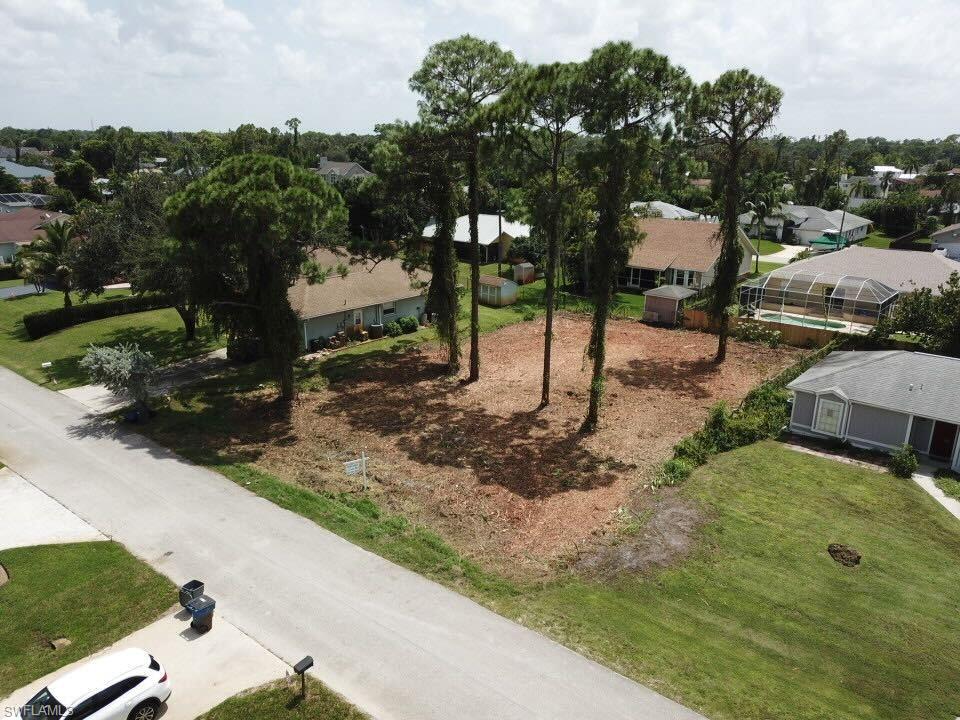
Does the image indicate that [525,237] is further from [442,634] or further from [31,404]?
[442,634]

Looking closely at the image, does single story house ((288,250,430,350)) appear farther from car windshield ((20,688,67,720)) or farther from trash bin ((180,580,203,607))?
car windshield ((20,688,67,720))

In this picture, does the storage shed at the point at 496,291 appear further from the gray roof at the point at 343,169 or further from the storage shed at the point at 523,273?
the gray roof at the point at 343,169

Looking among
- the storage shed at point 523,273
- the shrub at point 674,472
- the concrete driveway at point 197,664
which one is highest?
the storage shed at point 523,273

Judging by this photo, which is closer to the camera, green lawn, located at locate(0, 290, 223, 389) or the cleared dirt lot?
the cleared dirt lot

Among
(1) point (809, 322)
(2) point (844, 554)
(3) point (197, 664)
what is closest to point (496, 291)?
(1) point (809, 322)

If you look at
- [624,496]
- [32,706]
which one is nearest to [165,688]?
[32,706]

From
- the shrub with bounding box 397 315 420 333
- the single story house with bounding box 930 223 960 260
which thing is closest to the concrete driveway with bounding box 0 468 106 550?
the shrub with bounding box 397 315 420 333

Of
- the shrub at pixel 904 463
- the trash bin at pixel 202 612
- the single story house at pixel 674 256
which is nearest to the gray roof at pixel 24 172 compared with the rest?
the single story house at pixel 674 256
